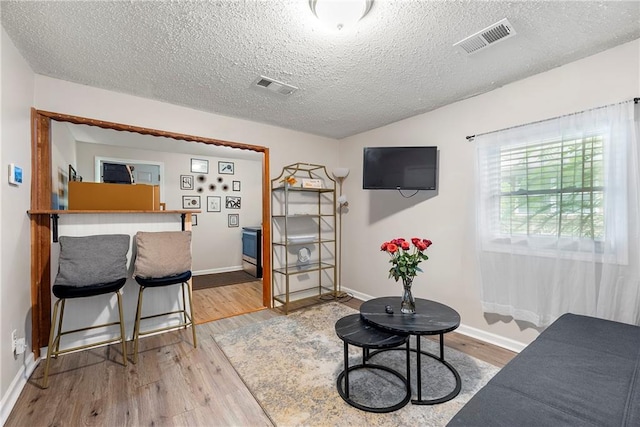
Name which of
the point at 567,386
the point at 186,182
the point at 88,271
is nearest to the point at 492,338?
the point at 567,386

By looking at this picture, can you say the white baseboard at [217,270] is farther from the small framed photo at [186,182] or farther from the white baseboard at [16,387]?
the white baseboard at [16,387]

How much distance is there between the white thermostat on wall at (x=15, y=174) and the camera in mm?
1733

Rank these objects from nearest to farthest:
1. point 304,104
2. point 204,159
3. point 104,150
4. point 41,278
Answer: point 41,278 < point 304,104 < point 104,150 < point 204,159

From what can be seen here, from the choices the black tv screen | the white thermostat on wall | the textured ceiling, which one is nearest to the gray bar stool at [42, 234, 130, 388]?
the white thermostat on wall

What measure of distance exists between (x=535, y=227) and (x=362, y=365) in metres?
1.81

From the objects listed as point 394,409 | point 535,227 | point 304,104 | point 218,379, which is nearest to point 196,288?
point 218,379

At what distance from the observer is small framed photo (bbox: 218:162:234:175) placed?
17.9 ft

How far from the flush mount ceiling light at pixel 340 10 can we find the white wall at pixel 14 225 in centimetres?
194

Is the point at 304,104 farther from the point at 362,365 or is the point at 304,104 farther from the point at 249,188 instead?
the point at 249,188

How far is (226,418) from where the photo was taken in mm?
1631

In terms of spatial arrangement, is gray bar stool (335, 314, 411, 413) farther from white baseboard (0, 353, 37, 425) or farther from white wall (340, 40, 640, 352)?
white baseboard (0, 353, 37, 425)

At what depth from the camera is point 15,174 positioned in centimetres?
179

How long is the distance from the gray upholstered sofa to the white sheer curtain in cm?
45

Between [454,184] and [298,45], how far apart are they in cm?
202
